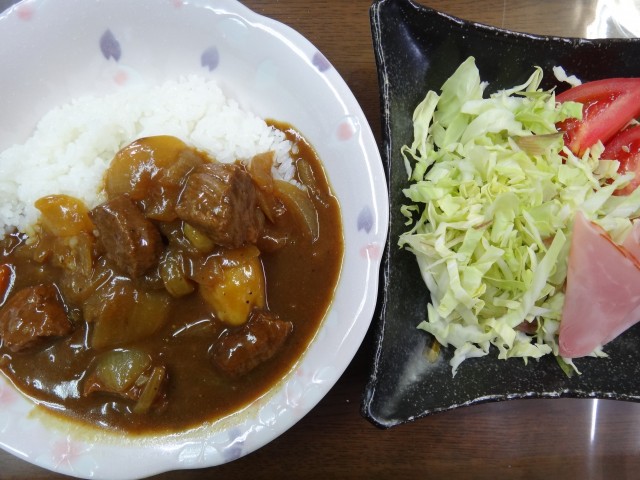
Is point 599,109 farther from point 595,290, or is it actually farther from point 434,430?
point 434,430

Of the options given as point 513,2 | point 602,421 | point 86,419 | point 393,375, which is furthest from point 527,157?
point 86,419

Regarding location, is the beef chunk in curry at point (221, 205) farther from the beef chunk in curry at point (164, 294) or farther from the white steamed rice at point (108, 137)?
the white steamed rice at point (108, 137)

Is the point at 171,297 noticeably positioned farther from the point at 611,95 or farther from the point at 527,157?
the point at 611,95

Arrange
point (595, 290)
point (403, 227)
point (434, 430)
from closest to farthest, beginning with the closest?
point (595, 290)
point (403, 227)
point (434, 430)

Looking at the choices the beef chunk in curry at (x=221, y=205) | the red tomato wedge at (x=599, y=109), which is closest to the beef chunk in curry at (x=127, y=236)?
the beef chunk in curry at (x=221, y=205)

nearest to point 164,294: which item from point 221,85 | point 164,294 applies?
point 164,294

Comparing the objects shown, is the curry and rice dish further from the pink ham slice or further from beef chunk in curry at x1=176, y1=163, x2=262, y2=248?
the pink ham slice
